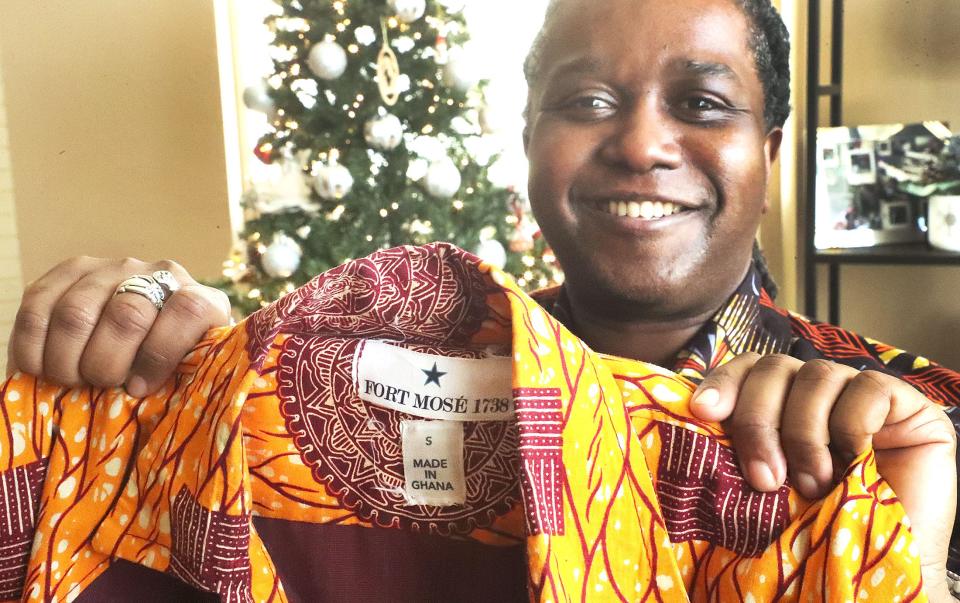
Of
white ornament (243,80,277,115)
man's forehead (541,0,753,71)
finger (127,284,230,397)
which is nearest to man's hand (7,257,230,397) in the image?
finger (127,284,230,397)

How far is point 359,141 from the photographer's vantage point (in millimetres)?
2389

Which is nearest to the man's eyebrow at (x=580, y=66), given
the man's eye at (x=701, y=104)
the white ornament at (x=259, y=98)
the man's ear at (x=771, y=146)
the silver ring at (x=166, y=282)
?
the man's eye at (x=701, y=104)

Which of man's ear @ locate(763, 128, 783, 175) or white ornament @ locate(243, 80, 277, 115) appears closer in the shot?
man's ear @ locate(763, 128, 783, 175)

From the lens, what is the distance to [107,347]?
62cm

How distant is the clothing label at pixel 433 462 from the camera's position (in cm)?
58

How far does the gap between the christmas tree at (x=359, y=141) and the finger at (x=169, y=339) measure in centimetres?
164

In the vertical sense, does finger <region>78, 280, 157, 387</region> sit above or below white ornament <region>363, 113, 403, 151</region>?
below

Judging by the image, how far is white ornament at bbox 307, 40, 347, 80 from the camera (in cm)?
225

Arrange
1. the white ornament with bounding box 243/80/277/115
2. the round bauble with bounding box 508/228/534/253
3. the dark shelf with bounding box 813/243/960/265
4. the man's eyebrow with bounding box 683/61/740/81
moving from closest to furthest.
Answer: the man's eyebrow with bounding box 683/61/740/81
the dark shelf with bounding box 813/243/960/265
the white ornament with bounding box 243/80/277/115
the round bauble with bounding box 508/228/534/253

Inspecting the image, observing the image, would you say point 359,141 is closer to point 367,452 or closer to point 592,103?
point 592,103

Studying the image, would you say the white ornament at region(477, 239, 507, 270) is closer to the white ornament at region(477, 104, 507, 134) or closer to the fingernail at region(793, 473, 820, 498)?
the white ornament at region(477, 104, 507, 134)

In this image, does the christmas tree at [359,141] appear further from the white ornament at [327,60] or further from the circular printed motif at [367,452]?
the circular printed motif at [367,452]

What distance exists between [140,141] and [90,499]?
8.23ft

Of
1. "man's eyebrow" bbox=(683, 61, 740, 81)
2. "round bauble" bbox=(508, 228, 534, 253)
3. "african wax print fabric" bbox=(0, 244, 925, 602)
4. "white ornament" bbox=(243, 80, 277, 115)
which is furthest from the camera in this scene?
"round bauble" bbox=(508, 228, 534, 253)
